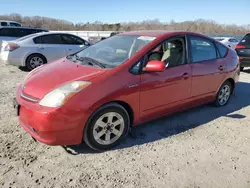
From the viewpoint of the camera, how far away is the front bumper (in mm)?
2604

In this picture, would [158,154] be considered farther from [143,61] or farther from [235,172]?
[143,61]

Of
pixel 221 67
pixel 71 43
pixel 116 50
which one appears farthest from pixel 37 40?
pixel 221 67

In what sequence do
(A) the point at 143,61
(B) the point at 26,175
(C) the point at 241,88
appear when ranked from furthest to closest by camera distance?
(C) the point at 241,88 → (A) the point at 143,61 → (B) the point at 26,175

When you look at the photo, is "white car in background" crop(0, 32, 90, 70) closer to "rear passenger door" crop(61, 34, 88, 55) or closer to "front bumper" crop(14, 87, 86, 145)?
"rear passenger door" crop(61, 34, 88, 55)

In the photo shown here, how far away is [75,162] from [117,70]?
4.16 ft

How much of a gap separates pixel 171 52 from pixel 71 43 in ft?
19.0

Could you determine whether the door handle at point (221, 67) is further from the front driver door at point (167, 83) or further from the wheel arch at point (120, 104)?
the wheel arch at point (120, 104)

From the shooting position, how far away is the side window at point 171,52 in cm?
359

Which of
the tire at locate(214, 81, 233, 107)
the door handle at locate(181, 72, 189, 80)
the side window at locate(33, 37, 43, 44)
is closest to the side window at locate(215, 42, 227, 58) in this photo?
the tire at locate(214, 81, 233, 107)

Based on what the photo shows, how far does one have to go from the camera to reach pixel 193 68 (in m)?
3.88

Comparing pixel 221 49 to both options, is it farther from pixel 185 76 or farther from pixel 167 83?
pixel 167 83

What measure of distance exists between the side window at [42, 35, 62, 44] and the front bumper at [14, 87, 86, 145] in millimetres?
5893

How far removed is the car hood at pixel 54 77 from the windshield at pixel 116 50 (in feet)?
1.01

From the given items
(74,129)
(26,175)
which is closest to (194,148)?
(74,129)
